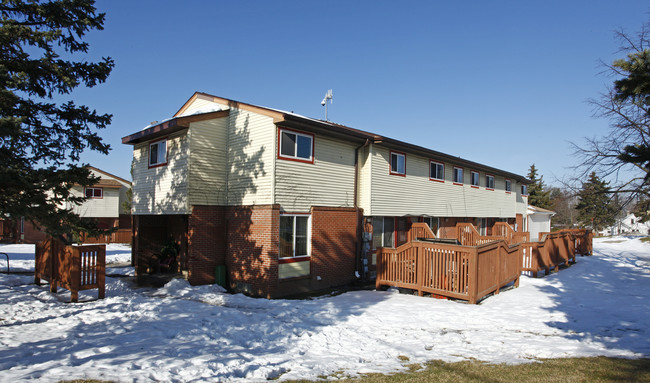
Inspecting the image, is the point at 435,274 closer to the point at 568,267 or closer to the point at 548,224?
the point at 568,267

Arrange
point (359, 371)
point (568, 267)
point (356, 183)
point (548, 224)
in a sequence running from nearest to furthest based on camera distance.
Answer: point (359, 371) → point (356, 183) → point (568, 267) → point (548, 224)

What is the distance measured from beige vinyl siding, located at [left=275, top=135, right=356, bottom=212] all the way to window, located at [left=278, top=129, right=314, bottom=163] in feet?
0.60

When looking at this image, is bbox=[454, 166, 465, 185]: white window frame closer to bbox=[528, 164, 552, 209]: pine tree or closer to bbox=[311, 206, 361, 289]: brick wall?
bbox=[311, 206, 361, 289]: brick wall

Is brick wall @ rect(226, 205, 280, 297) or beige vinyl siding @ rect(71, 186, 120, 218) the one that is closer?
brick wall @ rect(226, 205, 280, 297)

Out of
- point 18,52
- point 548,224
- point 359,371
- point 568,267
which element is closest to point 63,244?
point 18,52

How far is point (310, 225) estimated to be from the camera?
1399 cm

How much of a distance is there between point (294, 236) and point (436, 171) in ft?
34.9

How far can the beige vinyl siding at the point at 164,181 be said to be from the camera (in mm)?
13770

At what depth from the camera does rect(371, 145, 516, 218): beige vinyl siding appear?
16766 millimetres

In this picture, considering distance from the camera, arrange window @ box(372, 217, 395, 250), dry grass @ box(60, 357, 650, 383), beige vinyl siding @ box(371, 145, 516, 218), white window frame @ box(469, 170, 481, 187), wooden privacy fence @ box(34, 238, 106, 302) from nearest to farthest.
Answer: dry grass @ box(60, 357, 650, 383), wooden privacy fence @ box(34, 238, 106, 302), beige vinyl siding @ box(371, 145, 516, 218), window @ box(372, 217, 395, 250), white window frame @ box(469, 170, 481, 187)

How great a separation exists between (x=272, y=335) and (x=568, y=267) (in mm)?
17444

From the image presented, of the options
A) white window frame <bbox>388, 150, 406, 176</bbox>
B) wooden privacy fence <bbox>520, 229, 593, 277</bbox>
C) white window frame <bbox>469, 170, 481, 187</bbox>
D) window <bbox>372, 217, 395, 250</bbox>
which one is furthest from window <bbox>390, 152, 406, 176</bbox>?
white window frame <bbox>469, 170, 481, 187</bbox>

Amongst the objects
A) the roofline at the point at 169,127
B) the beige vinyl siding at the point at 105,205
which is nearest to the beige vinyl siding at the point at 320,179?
the roofline at the point at 169,127

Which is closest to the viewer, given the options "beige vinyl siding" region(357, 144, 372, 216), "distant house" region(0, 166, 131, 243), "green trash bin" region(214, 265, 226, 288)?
"green trash bin" region(214, 265, 226, 288)
